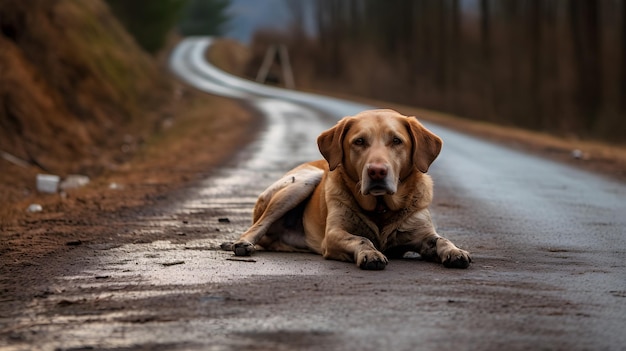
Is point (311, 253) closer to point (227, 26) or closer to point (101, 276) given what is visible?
point (101, 276)

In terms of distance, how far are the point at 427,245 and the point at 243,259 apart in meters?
1.40

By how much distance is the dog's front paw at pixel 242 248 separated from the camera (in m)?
7.50

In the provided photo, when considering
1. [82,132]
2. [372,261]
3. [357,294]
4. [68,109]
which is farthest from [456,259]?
[68,109]

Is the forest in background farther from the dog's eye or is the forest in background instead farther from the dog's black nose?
the dog's black nose

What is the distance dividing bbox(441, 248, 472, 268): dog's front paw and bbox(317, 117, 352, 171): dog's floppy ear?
107 cm

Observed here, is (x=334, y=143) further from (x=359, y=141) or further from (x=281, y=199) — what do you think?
(x=281, y=199)

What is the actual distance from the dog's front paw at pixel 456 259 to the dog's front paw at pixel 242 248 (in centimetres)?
166

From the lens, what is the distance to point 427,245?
7004 millimetres

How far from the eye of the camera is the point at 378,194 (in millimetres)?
6574

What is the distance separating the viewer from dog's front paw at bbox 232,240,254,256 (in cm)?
750

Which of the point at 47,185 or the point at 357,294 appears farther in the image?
the point at 47,185

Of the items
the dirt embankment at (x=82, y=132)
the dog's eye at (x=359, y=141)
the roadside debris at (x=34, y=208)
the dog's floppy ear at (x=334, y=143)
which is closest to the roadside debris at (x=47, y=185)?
the dirt embankment at (x=82, y=132)

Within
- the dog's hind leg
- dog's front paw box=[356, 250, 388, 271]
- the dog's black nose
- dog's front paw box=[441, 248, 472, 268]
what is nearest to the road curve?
dog's front paw box=[441, 248, 472, 268]

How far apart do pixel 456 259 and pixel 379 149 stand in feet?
3.06
